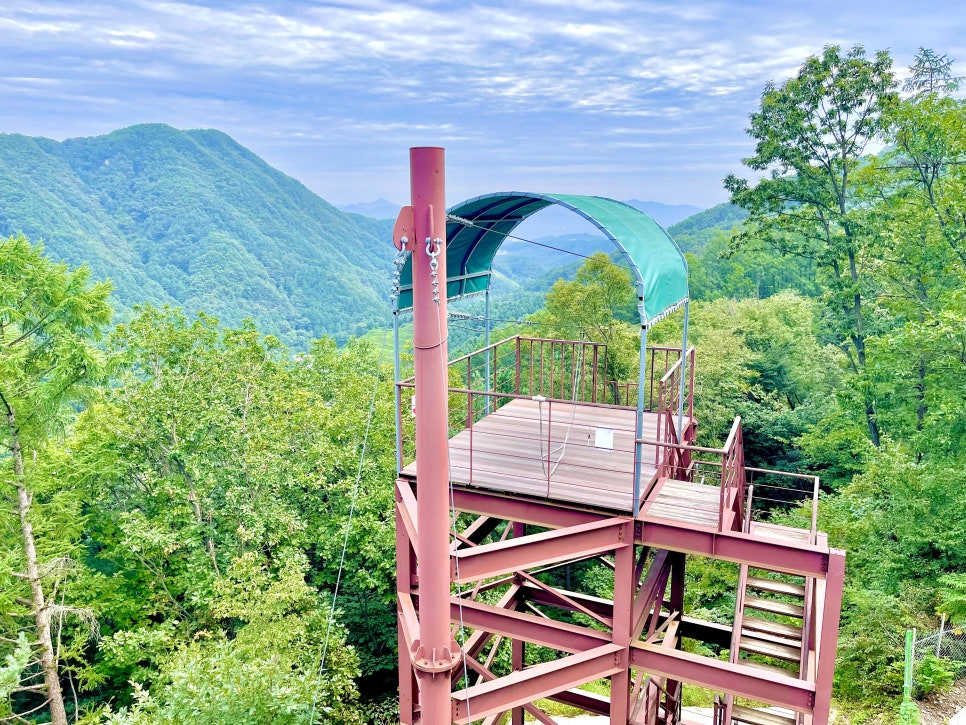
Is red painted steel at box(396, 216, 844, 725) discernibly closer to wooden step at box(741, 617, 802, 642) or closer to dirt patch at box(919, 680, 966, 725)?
wooden step at box(741, 617, 802, 642)

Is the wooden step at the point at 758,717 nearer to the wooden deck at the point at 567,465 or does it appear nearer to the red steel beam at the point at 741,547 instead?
the red steel beam at the point at 741,547

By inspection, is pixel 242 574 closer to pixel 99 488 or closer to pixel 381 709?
pixel 381 709

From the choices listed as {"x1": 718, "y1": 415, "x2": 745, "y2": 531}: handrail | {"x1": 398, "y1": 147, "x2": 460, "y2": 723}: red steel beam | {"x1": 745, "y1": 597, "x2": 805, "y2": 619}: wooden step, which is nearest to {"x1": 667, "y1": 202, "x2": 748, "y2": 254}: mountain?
{"x1": 745, "y1": 597, "x2": 805, "y2": 619}: wooden step

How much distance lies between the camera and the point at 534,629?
7.24 m

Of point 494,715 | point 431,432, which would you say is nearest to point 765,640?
point 494,715

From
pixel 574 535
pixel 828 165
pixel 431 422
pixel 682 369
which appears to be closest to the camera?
pixel 431 422

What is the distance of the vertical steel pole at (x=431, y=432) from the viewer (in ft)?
16.6

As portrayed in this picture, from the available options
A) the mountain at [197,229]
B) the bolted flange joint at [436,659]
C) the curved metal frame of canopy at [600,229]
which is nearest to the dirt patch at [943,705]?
the curved metal frame of canopy at [600,229]

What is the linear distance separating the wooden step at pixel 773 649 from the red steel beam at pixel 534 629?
7.62 feet

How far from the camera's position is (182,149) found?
4601 inches

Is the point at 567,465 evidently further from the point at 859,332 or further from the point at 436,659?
the point at 859,332

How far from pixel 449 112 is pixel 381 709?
51.0ft

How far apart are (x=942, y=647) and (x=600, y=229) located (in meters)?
13.5

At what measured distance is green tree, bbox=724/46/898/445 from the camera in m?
20.8
